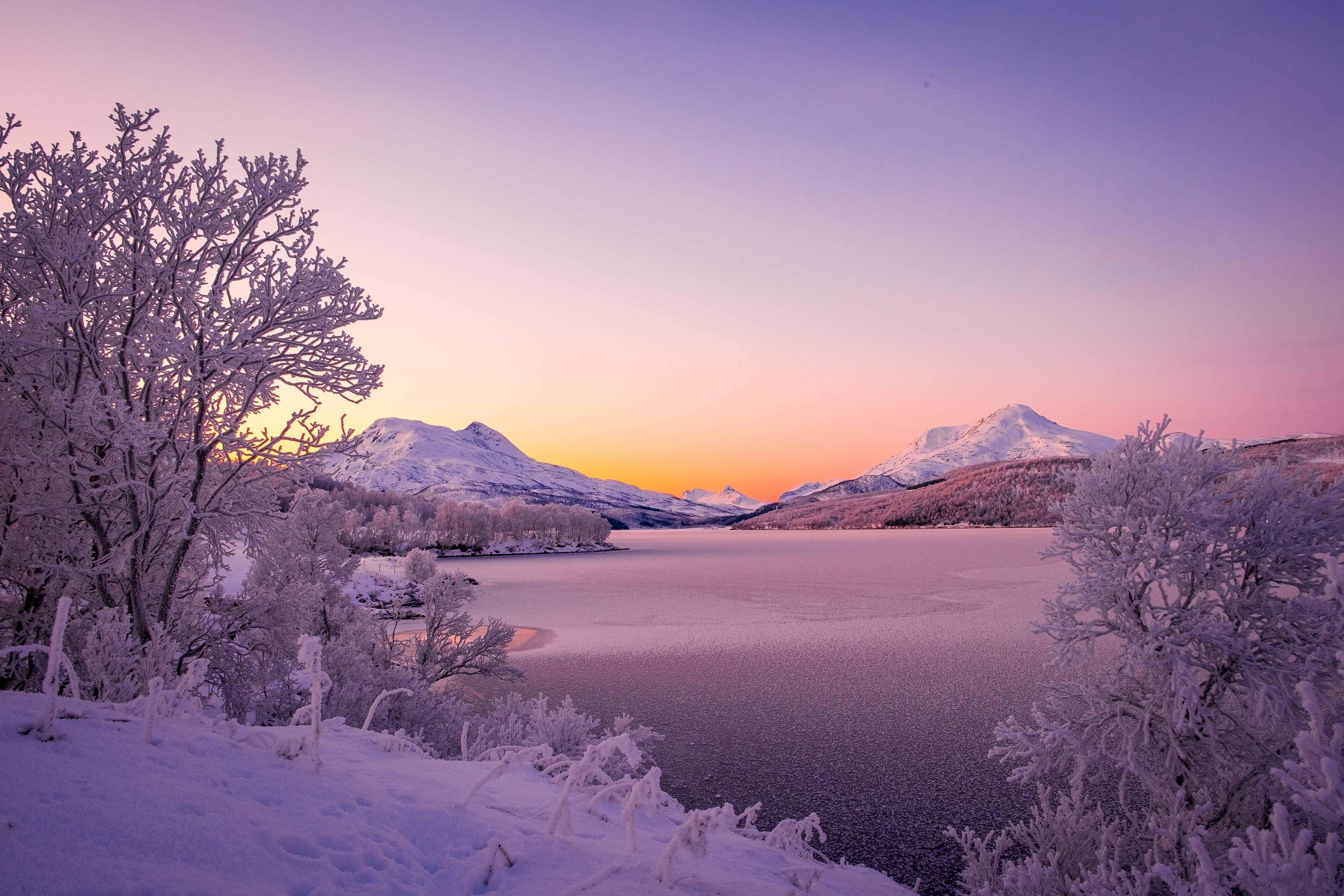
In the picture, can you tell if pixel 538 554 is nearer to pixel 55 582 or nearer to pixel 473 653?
pixel 473 653

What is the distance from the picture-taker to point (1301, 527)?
512 cm

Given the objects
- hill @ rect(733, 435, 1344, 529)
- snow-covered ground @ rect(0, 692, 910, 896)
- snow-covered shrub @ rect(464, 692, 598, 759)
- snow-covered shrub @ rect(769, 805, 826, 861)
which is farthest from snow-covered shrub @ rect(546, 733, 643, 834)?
hill @ rect(733, 435, 1344, 529)

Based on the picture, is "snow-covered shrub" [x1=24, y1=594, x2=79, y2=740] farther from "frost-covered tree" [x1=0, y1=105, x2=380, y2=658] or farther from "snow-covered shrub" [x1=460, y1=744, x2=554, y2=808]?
"frost-covered tree" [x1=0, y1=105, x2=380, y2=658]

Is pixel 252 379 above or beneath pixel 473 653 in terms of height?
above

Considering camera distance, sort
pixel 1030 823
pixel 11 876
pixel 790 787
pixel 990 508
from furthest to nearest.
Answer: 1. pixel 990 508
2. pixel 790 787
3. pixel 1030 823
4. pixel 11 876

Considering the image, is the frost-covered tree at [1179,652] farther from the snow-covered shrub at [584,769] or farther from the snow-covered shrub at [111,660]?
the snow-covered shrub at [111,660]

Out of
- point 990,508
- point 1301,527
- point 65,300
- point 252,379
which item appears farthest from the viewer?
point 990,508

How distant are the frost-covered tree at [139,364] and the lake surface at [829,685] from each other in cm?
672

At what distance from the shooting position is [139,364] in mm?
5922

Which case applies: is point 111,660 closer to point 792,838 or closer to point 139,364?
point 139,364

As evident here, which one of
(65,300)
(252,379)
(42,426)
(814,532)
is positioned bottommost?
(814,532)

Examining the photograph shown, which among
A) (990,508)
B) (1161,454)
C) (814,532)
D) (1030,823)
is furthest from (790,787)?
(990,508)

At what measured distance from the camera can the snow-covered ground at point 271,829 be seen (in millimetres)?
1531

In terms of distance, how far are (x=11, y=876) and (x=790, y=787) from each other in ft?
26.9
